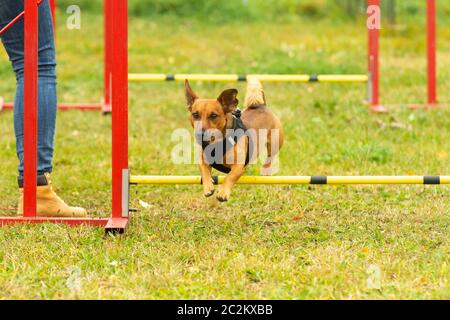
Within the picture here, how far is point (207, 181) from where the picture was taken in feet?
13.3

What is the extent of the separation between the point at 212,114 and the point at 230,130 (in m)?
0.16

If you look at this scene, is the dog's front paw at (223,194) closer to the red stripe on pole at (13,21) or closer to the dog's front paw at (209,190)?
the dog's front paw at (209,190)

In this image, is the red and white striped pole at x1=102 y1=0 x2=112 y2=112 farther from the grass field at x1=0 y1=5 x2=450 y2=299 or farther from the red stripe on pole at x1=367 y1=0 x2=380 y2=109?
the red stripe on pole at x1=367 y1=0 x2=380 y2=109

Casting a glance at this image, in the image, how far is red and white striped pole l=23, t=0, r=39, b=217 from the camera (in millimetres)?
4074

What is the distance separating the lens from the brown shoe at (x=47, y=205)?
4324 mm

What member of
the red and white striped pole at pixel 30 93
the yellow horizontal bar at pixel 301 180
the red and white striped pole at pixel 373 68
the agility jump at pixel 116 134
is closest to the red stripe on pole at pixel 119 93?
the agility jump at pixel 116 134

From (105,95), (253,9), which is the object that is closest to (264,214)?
(105,95)

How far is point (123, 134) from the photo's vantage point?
4094 millimetres

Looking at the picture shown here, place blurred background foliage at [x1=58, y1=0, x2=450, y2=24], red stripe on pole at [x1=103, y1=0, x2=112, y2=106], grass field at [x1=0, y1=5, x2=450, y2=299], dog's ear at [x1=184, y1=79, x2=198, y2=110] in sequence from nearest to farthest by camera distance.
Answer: grass field at [x1=0, y1=5, x2=450, y2=299] < dog's ear at [x1=184, y1=79, x2=198, y2=110] < red stripe on pole at [x1=103, y1=0, x2=112, y2=106] < blurred background foliage at [x1=58, y1=0, x2=450, y2=24]

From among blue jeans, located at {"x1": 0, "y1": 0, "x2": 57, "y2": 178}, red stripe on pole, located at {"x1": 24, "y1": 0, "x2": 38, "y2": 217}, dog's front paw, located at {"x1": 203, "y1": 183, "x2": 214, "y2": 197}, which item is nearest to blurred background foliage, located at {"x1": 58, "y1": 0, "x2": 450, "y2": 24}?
blue jeans, located at {"x1": 0, "y1": 0, "x2": 57, "y2": 178}

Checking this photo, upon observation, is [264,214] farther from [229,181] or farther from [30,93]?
[30,93]

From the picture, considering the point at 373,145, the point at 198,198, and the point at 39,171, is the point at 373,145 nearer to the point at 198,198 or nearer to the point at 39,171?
the point at 198,198

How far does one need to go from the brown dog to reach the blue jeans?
72 centimetres

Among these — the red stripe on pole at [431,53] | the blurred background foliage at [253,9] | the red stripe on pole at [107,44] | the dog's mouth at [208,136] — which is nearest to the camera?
the dog's mouth at [208,136]
